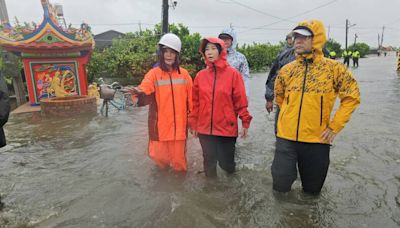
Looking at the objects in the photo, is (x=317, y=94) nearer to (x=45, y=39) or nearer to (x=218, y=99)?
(x=218, y=99)

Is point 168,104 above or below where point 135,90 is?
below

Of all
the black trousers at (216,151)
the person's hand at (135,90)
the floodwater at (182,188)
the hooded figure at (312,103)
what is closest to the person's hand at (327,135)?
the hooded figure at (312,103)

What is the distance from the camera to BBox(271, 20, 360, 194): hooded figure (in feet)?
8.93

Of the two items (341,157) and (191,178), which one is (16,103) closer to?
(191,178)

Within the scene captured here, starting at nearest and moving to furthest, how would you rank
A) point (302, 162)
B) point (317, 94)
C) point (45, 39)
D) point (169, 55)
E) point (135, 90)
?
point (317, 94) → point (302, 162) → point (135, 90) → point (169, 55) → point (45, 39)

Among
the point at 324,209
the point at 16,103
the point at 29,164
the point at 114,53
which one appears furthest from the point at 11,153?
the point at 114,53

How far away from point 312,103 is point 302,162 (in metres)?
0.58

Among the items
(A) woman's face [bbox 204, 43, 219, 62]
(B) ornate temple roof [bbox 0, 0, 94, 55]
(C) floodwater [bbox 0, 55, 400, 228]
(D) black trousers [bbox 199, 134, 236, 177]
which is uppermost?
(B) ornate temple roof [bbox 0, 0, 94, 55]

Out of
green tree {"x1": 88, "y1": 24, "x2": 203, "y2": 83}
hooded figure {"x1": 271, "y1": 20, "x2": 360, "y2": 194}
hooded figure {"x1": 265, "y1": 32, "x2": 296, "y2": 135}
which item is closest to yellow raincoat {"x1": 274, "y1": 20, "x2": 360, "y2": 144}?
hooded figure {"x1": 271, "y1": 20, "x2": 360, "y2": 194}

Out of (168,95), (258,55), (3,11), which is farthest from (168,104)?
(258,55)

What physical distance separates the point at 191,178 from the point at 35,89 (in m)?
8.90

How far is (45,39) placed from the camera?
10.2 meters

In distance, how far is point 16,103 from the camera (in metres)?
12.7

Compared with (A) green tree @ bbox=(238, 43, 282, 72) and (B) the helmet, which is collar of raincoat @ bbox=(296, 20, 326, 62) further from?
(A) green tree @ bbox=(238, 43, 282, 72)
